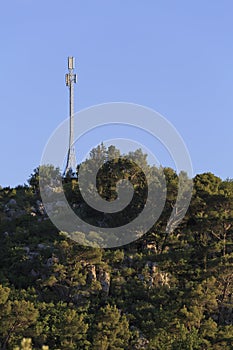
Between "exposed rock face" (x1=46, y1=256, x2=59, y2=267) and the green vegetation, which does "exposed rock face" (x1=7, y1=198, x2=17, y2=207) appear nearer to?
the green vegetation

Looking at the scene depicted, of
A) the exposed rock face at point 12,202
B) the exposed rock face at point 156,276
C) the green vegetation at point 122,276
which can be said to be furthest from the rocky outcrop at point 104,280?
the exposed rock face at point 12,202

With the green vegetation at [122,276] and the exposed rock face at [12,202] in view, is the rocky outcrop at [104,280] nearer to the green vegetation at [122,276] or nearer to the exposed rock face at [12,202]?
the green vegetation at [122,276]

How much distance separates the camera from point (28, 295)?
34844 mm

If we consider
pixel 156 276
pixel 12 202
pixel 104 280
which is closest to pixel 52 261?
pixel 104 280

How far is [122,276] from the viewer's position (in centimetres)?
3819

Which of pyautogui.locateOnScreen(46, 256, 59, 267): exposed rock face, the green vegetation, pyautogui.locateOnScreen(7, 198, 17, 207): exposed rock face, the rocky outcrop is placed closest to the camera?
the green vegetation

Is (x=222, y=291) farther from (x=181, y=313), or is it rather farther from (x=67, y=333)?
(x=67, y=333)

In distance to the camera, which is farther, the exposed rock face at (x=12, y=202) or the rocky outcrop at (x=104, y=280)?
the exposed rock face at (x=12, y=202)

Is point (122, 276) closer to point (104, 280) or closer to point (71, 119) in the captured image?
point (104, 280)

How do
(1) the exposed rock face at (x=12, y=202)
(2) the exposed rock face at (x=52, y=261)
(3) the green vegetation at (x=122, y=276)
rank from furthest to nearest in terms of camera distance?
(1) the exposed rock face at (x=12, y=202) < (2) the exposed rock face at (x=52, y=261) < (3) the green vegetation at (x=122, y=276)

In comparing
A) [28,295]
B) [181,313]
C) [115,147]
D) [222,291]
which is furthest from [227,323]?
[115,147]

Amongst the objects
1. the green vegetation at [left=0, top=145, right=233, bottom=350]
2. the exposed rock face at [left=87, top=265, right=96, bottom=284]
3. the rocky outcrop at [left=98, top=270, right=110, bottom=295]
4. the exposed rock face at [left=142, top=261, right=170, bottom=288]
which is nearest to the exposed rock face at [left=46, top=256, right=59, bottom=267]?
the green vegetation at [left=0, top=145, right=233, bottom=350]

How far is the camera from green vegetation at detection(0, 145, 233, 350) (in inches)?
1283

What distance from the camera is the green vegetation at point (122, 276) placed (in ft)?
107
